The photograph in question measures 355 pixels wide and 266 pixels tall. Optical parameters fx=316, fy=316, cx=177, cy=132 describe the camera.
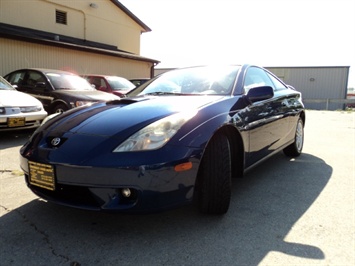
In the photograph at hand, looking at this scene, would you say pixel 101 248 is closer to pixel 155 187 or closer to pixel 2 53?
pixel 155 187

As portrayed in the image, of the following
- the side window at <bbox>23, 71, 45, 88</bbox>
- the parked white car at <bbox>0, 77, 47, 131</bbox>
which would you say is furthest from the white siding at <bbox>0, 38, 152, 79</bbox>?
the parked white car at <bbox>0, 77, 47, 131</bbox>

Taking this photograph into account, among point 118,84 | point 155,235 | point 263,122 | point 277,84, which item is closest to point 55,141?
point 155,235

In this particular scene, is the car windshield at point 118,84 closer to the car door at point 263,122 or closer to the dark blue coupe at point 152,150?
the car door at point 263,122

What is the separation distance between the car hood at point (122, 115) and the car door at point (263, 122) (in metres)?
0.47

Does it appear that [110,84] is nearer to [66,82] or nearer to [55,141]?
[66,82]

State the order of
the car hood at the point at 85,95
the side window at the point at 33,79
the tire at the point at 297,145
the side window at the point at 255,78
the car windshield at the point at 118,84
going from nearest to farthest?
the side window at the point at 255,78 < the tire at the point at 297,145 < the car hood at the point at 85,95 < the side window at the point at 33,79 < the car windshield at the point at 118,84

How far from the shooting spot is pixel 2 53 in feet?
35.5

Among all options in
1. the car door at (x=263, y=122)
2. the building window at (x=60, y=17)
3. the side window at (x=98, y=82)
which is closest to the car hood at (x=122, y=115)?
the car door at (x=263, y=122)

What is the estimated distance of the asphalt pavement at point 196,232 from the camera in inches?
77.7

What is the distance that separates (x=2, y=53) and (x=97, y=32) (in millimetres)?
7222

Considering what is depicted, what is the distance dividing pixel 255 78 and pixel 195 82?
781 millimetres

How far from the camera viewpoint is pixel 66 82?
738 cm

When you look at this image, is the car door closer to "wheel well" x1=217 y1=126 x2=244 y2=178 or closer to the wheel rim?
"wheel well" x1=217 y1=126 x2=244 y2=178

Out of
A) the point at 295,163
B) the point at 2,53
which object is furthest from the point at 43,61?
the point at 295,163
